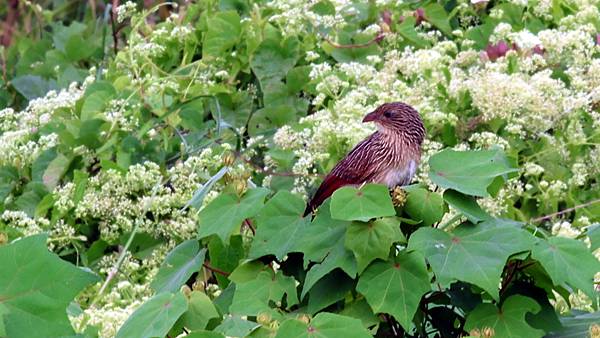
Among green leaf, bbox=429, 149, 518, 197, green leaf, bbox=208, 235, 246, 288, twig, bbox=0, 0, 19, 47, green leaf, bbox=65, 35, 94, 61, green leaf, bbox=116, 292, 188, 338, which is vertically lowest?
twig, bbox=0, 0, 19, 47

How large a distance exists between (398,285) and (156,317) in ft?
1.77

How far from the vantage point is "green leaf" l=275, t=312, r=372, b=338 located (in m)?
2.64

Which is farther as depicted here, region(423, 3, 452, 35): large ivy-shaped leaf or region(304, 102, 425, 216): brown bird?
region(423, 3, 452, 35): large ivy-shaped leaf

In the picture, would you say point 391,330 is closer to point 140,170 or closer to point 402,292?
point 402,292

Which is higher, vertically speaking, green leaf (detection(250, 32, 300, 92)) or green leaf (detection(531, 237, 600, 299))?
green leaf (detection(531, 237, 600, 299))

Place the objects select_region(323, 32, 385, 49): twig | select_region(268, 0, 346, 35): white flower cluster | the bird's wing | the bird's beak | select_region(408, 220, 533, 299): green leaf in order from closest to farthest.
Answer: select_region(408, 220, 533, 299): green leaf, the bird's wing, the bird's beak, select_region(268, 0, 346, 35): white flower cluster, select_region(323, 32, 385, 49): twig

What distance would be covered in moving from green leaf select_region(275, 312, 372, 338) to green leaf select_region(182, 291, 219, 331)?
313mm

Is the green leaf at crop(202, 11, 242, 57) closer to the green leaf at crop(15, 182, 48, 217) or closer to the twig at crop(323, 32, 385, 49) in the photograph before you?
the twig at crop(323, 32, 385, 49)

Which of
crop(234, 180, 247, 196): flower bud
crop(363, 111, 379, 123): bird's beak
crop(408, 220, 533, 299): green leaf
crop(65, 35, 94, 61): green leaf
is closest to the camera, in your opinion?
crop(408, 220, 533, 299): green leaf

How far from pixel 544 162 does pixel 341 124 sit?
833 mm

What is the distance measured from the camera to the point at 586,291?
2.79m

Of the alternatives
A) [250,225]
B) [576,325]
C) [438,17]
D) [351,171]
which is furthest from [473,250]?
[438,17]

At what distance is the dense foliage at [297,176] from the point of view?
113 inches

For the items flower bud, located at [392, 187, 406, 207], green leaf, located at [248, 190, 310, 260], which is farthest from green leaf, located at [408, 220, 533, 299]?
green leaf, located at [248, 190, 310, 260]
